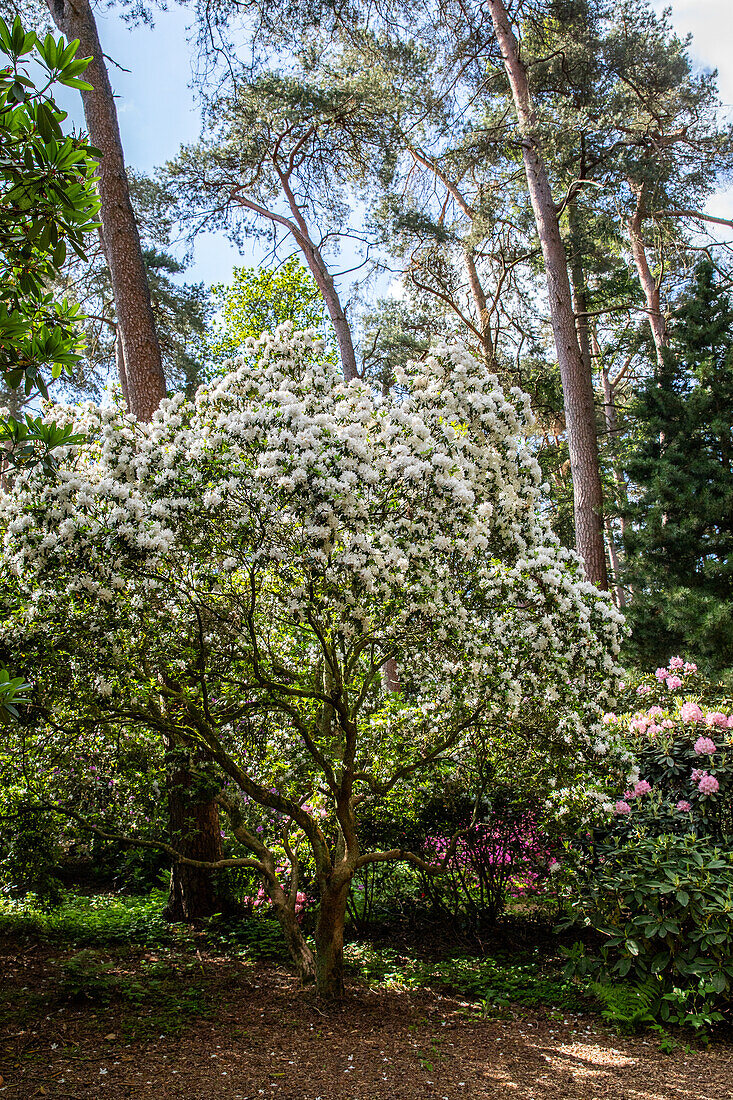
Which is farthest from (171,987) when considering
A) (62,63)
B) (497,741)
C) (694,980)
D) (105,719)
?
(62,63)

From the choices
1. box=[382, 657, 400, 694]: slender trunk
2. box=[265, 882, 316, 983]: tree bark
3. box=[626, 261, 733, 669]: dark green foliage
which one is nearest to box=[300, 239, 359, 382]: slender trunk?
box=[626, 261, 733, 669]: dark green foliage

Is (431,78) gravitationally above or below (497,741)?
above

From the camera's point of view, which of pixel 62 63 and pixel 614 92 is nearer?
pixel 62 63

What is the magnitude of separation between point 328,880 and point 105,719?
1519 millimetres

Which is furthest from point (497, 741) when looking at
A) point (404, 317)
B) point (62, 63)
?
point (404, 317)

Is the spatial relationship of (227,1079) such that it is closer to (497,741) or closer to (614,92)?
(497,741)

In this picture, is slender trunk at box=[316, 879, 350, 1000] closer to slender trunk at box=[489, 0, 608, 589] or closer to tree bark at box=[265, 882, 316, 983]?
tree bark at box=[265, 882, 316, 983]

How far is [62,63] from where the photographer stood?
197 cm

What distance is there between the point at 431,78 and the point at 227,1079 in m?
11.9

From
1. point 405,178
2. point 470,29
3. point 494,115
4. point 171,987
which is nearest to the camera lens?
point 171,987

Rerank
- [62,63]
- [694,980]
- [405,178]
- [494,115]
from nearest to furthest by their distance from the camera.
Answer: [62,63] < [694,980] < [405,178] < [494,115]

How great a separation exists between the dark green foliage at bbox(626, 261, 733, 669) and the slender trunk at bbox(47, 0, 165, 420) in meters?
6.83

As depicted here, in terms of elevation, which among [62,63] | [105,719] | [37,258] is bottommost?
[105,719]

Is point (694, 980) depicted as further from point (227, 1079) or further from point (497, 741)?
point (227, 1079)
